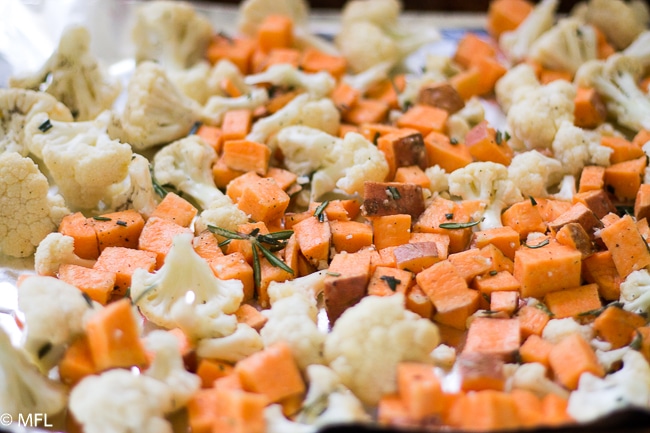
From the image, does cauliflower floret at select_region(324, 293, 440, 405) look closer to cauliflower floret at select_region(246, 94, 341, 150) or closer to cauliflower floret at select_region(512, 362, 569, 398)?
cauliflower floret at select_region(512, 362, 569, 398)

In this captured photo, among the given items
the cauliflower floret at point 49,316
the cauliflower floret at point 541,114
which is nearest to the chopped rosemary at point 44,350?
the cauliflower floret at point 49,316

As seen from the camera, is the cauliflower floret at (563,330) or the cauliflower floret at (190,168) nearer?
the cauliflower floret at (563,330)

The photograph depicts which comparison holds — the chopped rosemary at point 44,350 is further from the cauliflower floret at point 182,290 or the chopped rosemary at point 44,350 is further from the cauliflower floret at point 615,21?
the cauliflower floret at point 615,21

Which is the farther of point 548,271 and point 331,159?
point 331,159

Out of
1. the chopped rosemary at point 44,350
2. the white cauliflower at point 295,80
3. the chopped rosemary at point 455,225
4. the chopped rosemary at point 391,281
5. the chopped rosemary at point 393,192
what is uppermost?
the white cauliflower at point 295,80

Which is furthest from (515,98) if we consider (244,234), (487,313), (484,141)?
(244,234)

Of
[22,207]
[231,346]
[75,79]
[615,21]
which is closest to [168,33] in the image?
[75,79]

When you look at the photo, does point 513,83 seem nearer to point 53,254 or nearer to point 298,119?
point 298,119
